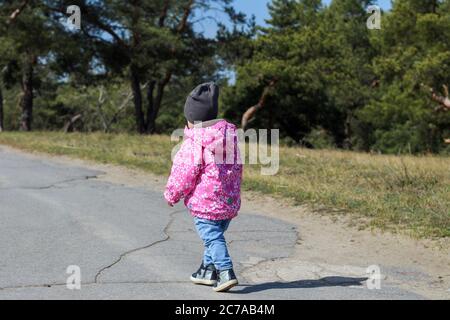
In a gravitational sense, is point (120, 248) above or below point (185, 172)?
below

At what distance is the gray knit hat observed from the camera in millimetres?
5355

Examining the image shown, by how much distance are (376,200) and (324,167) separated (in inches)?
171

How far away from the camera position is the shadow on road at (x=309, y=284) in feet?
18.4

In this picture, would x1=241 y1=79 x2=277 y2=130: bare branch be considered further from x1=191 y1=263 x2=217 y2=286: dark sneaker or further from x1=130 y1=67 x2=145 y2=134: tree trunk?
x1=191 y1=263 x2=217 y2=286: dark sneaker

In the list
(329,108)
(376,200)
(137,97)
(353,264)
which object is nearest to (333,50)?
(329,108)

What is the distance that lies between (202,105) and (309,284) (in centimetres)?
173

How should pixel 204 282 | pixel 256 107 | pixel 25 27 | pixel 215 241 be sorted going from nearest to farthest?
pixel 215 241
pixel 204 282
pixel 25 27
pixel 256 107

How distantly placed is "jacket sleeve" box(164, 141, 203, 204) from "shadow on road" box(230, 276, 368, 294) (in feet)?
2.96

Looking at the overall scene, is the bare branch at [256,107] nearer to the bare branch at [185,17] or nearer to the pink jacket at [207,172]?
the bare branch at [185,17]

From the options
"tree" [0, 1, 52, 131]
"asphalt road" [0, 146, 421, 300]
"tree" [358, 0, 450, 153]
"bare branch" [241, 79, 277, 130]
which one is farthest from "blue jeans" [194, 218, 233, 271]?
"bare branch" [241, 79, 277, 130]

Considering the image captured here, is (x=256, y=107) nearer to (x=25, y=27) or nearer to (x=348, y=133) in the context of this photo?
(x=348, y=133)

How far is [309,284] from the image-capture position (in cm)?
577

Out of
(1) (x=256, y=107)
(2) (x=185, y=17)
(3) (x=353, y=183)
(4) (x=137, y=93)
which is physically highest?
(2) (x=185, y=17)

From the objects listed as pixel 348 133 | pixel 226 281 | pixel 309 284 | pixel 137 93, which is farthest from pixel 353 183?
pixel 348 133
